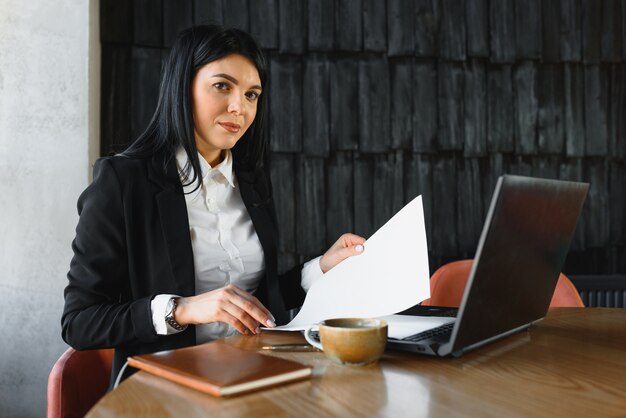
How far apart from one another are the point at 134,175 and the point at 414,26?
2.03 meters

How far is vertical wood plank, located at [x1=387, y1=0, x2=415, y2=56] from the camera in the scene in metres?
3.06

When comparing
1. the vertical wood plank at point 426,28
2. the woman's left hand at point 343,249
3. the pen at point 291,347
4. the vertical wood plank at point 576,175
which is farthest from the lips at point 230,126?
the vertical wood plank at point 576,175

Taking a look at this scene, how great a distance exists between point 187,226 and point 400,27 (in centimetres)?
198

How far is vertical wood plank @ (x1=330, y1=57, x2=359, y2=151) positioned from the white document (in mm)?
1690

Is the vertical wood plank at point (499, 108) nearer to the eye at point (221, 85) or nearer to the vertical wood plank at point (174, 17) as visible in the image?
the vertical wood plank at point (174, 17)

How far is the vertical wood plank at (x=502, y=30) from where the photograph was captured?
317 cm

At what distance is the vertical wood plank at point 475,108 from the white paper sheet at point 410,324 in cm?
196

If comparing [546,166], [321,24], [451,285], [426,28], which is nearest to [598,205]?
[546,166]

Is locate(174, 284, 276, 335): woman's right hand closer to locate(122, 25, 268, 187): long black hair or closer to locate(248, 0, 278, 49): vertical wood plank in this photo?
locate(122, 25, 268, 187): long black hair

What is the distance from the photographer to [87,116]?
255 centimetres

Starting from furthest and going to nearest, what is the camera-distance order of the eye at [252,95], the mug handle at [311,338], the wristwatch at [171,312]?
the eye at [252,95] → the wristwatch at [171,312] → the mug handle at [311,338]

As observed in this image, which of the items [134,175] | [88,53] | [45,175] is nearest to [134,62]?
[88,53]

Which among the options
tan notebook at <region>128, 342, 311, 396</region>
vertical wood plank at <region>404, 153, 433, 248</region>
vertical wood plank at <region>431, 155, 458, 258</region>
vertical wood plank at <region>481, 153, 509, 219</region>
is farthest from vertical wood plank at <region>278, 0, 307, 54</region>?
tan notebook at <region>128, 342, 311, 396</region>

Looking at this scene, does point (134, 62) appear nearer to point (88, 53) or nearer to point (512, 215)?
point (88, 53)
